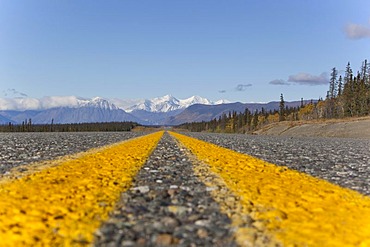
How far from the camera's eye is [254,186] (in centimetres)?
321

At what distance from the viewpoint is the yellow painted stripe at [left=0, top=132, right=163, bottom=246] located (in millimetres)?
1810

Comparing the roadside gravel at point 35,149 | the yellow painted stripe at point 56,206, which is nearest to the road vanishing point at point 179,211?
the yellow painted stripe at point 56,206

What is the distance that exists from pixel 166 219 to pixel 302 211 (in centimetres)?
96

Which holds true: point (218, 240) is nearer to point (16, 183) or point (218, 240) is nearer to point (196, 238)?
point (196, 238)

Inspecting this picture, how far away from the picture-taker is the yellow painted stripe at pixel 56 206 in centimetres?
181

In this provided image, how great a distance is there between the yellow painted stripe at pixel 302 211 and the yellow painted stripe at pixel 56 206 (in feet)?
3.09

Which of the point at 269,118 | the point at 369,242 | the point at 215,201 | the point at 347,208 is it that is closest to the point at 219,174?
the point at 215,201

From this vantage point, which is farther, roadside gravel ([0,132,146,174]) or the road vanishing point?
roadside gravel ([0,132,146,174])

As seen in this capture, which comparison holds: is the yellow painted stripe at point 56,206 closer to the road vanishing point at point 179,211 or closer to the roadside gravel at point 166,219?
the road vanishing point at point 179,211

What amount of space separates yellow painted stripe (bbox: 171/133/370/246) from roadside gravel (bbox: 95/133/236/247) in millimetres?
174

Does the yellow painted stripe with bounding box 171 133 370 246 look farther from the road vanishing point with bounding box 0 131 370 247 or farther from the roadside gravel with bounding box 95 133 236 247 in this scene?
the roadside gravel with bounding box 95 133 236 247

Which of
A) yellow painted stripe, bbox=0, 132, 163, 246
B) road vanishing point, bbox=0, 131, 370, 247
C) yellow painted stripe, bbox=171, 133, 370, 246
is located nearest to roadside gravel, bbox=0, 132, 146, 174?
yellow painted stripe, bbox=0, 132, 163, 246

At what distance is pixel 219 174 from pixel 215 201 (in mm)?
1337

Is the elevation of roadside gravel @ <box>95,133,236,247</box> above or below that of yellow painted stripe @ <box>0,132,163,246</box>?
below
